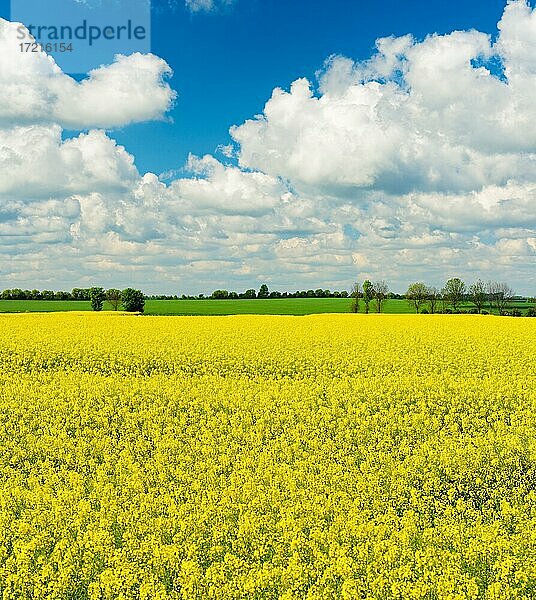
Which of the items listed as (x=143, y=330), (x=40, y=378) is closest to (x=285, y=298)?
(x=143, y=330)

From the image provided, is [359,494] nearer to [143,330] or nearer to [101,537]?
[101,537]

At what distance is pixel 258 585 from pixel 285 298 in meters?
117

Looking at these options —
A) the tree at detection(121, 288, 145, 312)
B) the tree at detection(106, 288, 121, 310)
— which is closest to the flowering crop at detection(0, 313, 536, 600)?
the tree at detection(121, 288, 145, 312)

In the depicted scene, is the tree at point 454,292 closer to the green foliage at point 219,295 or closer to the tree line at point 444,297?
the tree line at point 444,297

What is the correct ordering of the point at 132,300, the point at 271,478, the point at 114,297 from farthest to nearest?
the point at 114,297
the point at 132,300
the point at 271,478

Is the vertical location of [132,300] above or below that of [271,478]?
above

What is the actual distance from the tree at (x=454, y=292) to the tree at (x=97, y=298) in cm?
5623

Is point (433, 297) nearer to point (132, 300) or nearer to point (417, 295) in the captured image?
point (417, 295)

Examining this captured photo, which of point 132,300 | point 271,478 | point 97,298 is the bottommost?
point 271,478

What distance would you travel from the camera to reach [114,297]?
311ft

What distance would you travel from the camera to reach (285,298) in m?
122

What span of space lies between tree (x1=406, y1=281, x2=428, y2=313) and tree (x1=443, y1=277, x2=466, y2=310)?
3.40 metres

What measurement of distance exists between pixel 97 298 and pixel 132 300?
25.2ft

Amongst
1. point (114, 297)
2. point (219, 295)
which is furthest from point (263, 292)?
point (114, 297)
